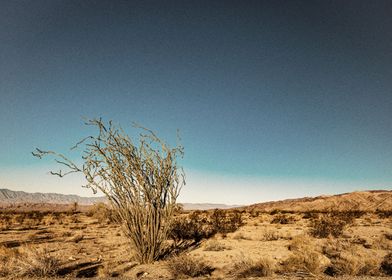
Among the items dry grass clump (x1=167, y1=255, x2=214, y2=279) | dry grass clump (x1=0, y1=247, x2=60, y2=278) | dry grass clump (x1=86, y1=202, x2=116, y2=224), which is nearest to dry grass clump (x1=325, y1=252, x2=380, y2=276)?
dry grass clump (x1=167, y1=255, x2=214, y2=279)

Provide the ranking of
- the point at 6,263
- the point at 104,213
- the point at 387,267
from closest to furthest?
the point at 387,267, the point at 6,263, the point at 104,213

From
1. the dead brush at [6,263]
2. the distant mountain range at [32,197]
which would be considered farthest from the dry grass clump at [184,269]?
the distant mountain range at [32,197]

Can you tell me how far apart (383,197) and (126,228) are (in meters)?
68.1

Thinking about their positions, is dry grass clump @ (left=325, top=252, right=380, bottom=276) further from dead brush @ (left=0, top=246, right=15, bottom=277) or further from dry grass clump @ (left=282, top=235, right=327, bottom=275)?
dead brush @ (left=0, top=246, right=15, bottom=277)

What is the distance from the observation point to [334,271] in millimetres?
6230

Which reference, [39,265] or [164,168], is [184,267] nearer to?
[164,168]

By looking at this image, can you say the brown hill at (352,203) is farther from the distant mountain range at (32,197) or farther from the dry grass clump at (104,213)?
the distant mountain range at (32,197)

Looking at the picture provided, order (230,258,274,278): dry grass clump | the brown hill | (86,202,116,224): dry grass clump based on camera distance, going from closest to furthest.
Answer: (230,258,274,278): dry grass clump
(86,202,116,224): dry grass clump
the brown hill

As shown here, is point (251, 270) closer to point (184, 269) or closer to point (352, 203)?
point (184, 269)

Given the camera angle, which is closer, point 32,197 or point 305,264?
point 305,264

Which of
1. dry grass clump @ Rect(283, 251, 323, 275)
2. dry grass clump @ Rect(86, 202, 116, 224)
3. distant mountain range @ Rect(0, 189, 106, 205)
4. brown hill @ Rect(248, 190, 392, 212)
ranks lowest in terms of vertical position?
dry grass clump @ Rect(283, 251, 323, 275)

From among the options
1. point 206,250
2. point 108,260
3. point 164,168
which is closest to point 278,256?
point 206,250

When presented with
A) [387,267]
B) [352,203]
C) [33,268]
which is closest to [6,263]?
[33,268]

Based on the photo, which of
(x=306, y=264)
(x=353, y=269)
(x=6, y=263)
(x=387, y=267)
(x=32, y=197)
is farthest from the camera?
(x=32, y=197)
